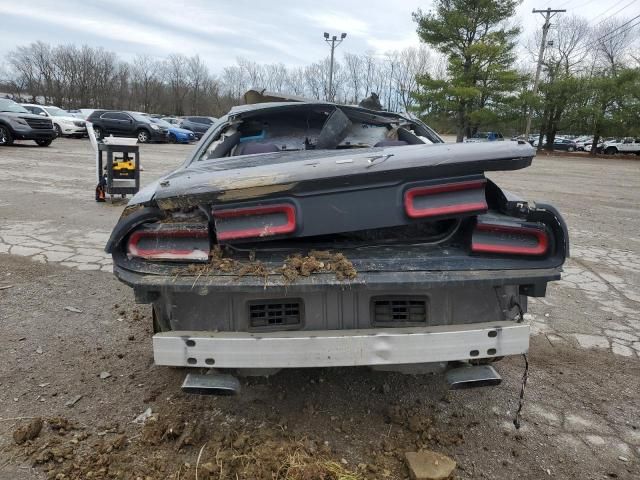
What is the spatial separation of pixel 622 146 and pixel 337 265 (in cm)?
4020

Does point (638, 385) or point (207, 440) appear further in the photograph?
point (638, 385)

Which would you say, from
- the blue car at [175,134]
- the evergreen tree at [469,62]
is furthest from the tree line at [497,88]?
the blue car at [175,134]

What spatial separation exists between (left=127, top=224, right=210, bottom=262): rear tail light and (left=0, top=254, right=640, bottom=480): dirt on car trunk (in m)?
0.86

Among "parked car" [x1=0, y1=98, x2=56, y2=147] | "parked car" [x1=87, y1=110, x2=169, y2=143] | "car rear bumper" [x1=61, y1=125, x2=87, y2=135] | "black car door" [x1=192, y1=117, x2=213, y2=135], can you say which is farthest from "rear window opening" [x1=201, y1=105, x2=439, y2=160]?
"black car door" [x1=192, y1=117, x2=213, y2=135]

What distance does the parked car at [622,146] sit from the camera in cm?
3410

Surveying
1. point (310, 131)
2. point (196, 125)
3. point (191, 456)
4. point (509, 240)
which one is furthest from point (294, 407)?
point (196, 125)

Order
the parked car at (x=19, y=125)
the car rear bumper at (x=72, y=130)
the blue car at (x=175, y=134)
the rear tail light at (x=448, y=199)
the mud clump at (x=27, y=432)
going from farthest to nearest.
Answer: the blue car at (x=175, y=134) → the car rear bumper at (x=72, y=130) → the parked car at (x=19, y=125) → the mud clump at (x=27, y=432) → the rear tail light at (x=448, y=199)

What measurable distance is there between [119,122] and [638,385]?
2503 cm

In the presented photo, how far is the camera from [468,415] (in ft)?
8.23

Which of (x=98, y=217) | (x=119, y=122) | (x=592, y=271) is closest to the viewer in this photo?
(x=592, y=271)

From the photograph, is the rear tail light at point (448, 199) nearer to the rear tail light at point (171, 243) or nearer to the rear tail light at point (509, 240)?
the rear tail light at point (509, 240)

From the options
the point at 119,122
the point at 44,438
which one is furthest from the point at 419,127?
the point at 119,122

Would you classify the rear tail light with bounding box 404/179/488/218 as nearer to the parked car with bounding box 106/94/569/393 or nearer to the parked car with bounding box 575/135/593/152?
the parked car with bounding box 106/94/569/393

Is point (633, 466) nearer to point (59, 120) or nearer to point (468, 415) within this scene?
point (468, 415)
